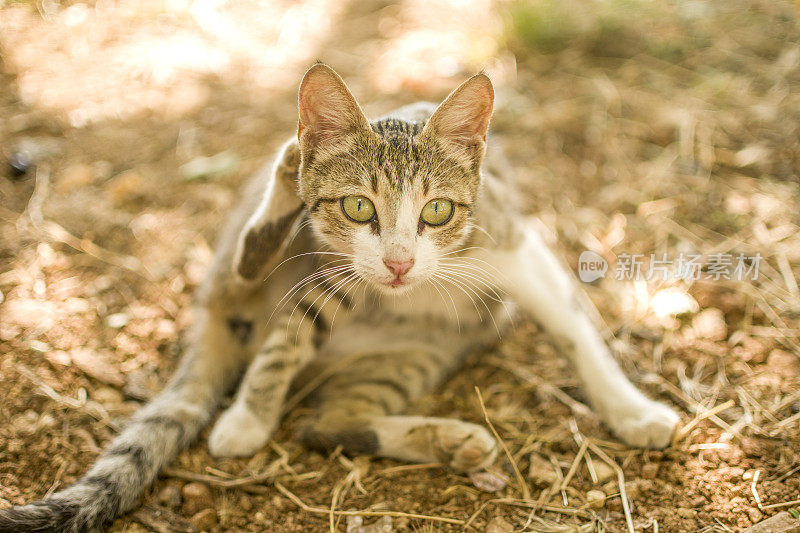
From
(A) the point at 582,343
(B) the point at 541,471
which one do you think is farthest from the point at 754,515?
(A) the point at 582,343

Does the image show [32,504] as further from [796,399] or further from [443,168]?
[796,399]

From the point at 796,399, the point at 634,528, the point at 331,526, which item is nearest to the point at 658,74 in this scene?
the point at 796,399

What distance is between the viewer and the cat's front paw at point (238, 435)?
2.15 m

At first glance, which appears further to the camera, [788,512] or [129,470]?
[129,470]

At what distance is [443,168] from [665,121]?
2.13 m

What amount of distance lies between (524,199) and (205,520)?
218cm

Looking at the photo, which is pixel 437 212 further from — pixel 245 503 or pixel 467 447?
pixel 245 503

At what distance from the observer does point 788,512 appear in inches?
68.4

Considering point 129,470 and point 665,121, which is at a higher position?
point 665,121

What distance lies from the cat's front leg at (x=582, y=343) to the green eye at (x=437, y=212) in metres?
0.44

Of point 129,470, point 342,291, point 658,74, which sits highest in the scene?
point 658,74

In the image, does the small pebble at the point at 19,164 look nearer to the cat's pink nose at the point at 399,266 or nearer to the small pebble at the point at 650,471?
the cat's pink nose at the point at 399,266

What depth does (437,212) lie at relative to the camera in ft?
6.34

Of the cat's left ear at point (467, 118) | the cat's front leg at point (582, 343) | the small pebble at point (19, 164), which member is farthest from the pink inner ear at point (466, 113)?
the small pebble at point (19, 164)
